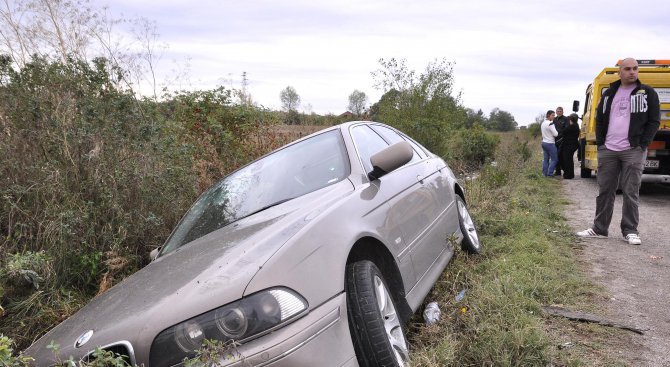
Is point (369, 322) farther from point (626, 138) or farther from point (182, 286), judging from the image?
point (626, 138)

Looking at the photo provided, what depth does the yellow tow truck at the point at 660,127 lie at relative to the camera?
8.77 metres

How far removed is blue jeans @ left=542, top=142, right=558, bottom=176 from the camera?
39.4ft

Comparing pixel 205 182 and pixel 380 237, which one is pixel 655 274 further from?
pixel 205 182

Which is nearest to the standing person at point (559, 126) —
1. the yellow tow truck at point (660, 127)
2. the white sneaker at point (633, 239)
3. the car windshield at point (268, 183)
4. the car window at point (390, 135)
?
the yellow tow truck at point (660, 127)

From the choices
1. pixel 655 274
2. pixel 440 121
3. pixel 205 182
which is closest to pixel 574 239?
pixel 655 274

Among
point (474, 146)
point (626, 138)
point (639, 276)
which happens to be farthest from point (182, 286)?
point (474, 146)

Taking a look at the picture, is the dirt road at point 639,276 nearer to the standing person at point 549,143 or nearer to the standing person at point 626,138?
the standing person at point 626,138

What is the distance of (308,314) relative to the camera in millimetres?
2078

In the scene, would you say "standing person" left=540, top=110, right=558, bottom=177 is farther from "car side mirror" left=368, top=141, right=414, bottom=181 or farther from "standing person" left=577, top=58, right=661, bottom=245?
"car side mirror" left=368, top=141, right=414, bottom=181

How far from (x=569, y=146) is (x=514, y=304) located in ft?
32.9

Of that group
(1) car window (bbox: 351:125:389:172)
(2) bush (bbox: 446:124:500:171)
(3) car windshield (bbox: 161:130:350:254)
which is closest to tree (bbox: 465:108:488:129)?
(2) bush (bbox: 446:124:500:171)

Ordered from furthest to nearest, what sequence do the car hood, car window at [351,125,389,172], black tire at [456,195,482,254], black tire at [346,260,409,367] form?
black tire at [456,195,482,254]
car window at [351,125,389,172]
black tire at [346,260,409,367]
the car hood

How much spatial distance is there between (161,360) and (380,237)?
1337 mm

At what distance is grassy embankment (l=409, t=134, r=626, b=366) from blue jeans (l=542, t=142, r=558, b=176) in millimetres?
6434
